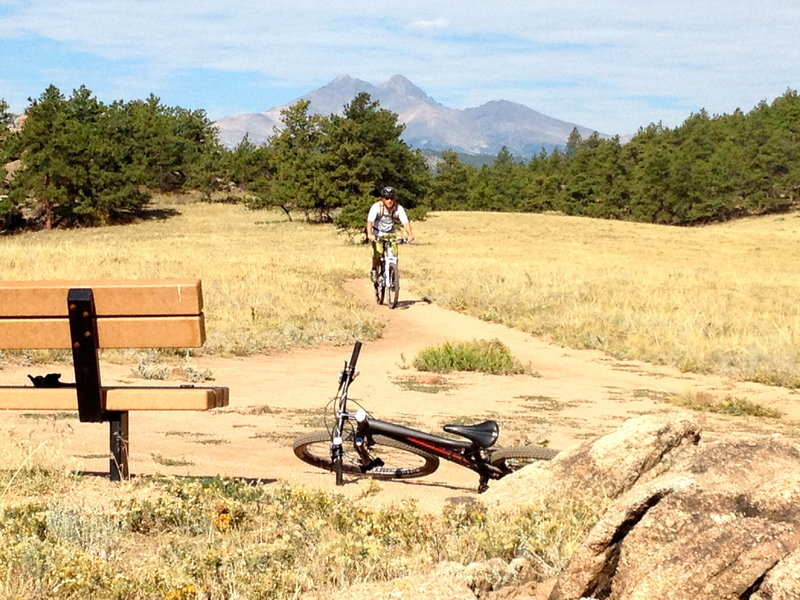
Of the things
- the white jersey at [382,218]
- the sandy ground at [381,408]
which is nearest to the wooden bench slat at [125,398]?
the sandy ground at [381,408]

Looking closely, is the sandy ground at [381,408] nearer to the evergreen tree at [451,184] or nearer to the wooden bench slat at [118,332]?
the wooden bench slat at [118,332]

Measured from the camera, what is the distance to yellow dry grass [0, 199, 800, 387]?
14.9 metres

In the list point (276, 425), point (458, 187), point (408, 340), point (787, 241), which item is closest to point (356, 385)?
point (276, 425)

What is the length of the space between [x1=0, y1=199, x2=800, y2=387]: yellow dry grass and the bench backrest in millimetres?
7677

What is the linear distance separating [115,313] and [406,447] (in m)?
1.89

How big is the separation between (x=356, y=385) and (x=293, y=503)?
6130 mm

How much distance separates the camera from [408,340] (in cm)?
1584

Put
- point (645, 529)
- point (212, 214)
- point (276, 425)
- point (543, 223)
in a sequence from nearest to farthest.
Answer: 1. point (645, 529)
2. point (276, 425)
3. point (543, 223)
4. point (212, 214)

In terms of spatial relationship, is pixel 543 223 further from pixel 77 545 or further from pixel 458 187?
pixel 77 545

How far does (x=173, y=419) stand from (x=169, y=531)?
3827 millimetres

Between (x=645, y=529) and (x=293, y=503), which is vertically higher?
(x=645, y=529)

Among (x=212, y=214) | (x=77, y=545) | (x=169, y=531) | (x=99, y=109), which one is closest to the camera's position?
(x=77, y=545)

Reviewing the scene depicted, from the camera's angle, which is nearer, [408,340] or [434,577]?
[434,577]

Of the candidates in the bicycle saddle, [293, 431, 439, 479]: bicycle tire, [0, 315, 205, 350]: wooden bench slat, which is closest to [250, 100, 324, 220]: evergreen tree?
[293, 431, 439, 479]: bicycle tire
